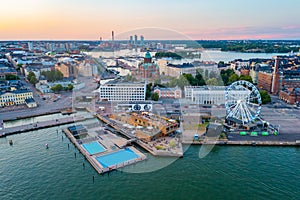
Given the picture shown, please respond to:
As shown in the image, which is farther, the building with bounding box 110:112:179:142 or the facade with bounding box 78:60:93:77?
the facade with bounding box 78:60:93:77

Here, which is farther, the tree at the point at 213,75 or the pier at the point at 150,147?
the tree at the point at 213,75

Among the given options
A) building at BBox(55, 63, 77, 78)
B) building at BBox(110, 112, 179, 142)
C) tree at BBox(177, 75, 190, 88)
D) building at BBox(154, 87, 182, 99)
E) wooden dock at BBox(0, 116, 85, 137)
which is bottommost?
wooden dock at BBox(0, 116, 85, 137)

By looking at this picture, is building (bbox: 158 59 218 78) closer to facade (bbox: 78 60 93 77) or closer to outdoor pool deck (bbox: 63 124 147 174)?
facade (bbox: 78 60 93 77)

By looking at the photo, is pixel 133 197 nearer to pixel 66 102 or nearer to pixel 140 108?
pixel 140 108

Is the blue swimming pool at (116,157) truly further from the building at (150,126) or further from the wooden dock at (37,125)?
the wooden dock at (37,125)

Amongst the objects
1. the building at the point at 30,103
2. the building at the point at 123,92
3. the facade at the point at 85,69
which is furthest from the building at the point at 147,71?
the building at the point at 30,103

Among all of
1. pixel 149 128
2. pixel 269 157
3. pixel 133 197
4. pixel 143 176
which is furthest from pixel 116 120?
pixel 269 157

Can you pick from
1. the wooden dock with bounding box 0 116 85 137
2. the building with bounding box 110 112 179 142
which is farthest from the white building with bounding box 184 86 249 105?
the wooden dock with bounding box 0 116 85 137
